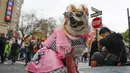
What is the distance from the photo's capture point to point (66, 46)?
3061 millimetres

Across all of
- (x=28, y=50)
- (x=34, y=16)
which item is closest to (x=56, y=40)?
(x=28, y=50)

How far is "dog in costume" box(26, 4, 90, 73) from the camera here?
10.0 feet

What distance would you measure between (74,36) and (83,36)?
127 millimetres

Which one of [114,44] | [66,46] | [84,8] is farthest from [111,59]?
[66,46]

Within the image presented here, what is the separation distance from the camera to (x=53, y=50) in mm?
3141

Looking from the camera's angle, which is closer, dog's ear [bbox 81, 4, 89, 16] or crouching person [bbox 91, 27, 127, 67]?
dog's ear [bbox 81, 4, 89, 16]

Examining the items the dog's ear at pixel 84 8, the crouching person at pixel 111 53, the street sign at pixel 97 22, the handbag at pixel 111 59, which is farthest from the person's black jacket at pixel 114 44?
the street sign at pixel 97 22

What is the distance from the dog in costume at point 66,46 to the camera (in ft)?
10.0

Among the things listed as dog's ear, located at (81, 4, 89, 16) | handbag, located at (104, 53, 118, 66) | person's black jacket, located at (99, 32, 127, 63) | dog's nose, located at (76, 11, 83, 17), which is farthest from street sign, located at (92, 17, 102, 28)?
dog's nose, located at (76, 11, 83, 17)

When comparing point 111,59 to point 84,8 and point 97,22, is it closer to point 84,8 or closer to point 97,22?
point 84,8

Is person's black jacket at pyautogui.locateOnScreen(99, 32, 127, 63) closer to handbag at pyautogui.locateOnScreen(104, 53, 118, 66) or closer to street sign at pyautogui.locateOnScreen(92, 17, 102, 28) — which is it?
handbag at pyautogui.locateOnScreen(104, 53, 118, 66)

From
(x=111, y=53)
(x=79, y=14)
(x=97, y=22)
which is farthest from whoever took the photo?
(x=97, y=22)

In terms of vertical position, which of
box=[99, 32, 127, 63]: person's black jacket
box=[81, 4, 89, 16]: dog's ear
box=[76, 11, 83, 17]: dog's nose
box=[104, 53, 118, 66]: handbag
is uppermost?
box=[81, 4, 89, 16]: dog's ear

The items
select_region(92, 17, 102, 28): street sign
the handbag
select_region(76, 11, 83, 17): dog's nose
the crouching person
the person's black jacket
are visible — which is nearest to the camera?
select_region(76, 11, 83, 17): dog's nose
